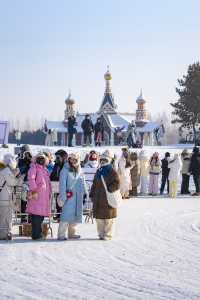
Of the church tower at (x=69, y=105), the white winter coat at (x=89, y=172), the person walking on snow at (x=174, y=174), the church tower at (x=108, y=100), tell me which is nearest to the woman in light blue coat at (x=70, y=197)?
the white winter coat at (x=89, y=172)

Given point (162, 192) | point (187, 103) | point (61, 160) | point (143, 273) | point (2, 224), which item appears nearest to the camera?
point (143, 273)

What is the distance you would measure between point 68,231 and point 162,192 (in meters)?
12.6

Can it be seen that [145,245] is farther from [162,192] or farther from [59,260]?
[162,192]

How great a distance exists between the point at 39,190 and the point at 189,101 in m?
42.9

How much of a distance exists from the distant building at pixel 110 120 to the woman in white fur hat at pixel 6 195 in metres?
51.5

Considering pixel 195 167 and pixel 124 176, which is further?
pixel 195 167

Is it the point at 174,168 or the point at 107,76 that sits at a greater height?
the point at 107,76

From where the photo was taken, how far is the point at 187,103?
54.3m

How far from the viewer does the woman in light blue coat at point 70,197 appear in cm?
1229

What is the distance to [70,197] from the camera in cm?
1238

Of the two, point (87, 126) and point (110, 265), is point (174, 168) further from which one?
point (110, 265)

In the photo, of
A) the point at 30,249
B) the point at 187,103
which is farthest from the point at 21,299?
the point at 187,103

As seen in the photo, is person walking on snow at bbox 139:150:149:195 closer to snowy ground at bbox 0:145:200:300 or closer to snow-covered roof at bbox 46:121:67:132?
snowy ground at bbox 0:145:200:300

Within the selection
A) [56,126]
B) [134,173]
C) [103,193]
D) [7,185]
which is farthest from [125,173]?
[56,126]
